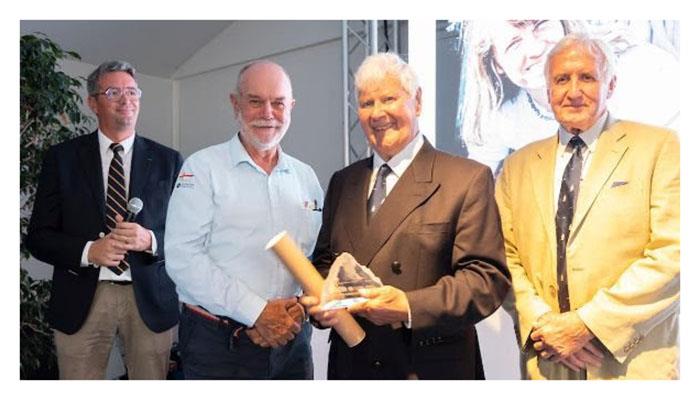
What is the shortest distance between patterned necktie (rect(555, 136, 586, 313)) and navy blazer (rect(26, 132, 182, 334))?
1.57m

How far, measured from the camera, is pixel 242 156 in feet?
7.82

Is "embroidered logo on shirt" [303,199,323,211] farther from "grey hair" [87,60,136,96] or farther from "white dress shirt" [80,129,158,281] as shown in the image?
"grey hair" [87,60,136,96]

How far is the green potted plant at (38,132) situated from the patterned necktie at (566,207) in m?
2.02

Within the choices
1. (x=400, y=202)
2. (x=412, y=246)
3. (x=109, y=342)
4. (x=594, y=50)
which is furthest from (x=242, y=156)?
(x=594, y=50)

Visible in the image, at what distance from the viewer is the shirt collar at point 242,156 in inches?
93.9

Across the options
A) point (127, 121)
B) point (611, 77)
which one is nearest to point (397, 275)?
point (611, 77)

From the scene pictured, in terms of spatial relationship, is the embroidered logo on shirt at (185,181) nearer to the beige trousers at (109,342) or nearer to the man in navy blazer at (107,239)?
the man in navy blazer at (107,239)

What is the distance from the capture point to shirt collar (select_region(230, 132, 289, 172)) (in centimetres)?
238

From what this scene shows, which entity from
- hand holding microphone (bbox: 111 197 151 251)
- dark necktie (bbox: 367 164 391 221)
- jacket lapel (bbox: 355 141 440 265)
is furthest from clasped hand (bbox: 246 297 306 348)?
hand holding microphone (bbox: 111 197 151 251)

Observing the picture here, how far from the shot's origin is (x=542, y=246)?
2199 mm

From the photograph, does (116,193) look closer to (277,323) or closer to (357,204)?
(277,323)

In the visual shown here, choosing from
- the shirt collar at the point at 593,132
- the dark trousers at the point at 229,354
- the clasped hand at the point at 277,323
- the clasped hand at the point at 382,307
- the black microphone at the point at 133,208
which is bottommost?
the dark trousers at the point at 229,354

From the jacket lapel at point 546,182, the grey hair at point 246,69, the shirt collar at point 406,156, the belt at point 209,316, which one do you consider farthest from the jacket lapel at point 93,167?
the jacket lapel at point 546,182

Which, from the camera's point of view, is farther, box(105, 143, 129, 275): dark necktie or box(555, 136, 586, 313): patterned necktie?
box(105, 143, 129, 275): dark necktie
